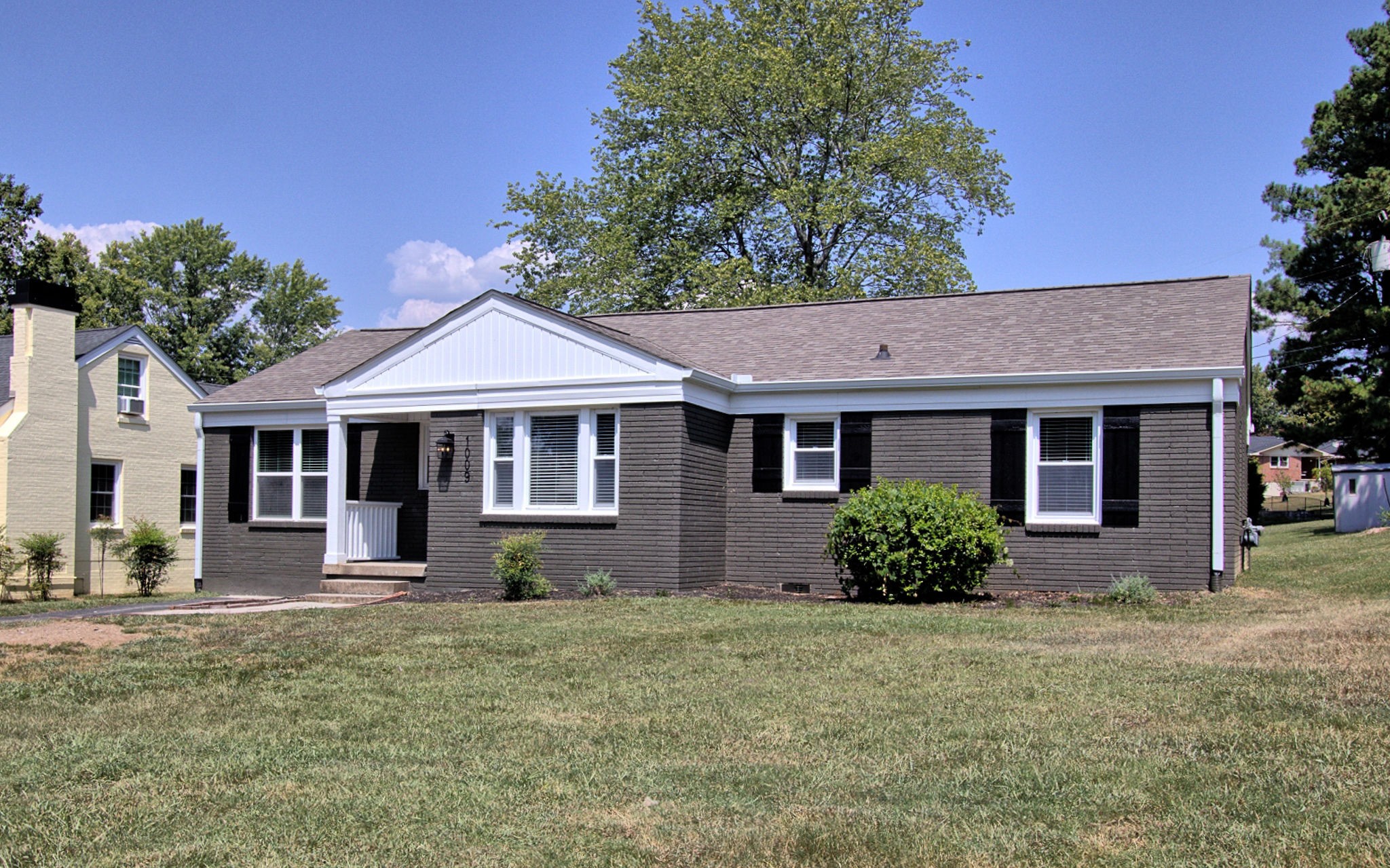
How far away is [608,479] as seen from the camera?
642 inches

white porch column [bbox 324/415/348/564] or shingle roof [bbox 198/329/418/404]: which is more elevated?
shingle roof [bbox 198/329/418/404]

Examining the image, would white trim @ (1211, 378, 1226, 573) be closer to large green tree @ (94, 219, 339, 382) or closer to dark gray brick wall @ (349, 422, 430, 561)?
dark gray brick wall @ (349, 422, 430, 561)

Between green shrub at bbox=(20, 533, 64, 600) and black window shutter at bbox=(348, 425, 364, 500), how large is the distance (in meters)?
6.86

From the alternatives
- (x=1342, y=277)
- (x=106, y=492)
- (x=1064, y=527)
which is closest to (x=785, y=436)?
(x=1064, y=527)

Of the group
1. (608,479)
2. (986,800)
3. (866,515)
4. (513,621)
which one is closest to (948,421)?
(866,515)

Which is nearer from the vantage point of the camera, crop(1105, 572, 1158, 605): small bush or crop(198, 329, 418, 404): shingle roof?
crop(1105, 572, 1158, 605): small bush

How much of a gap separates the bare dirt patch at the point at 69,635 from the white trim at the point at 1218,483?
1239cm

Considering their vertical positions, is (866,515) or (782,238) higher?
(782,238)

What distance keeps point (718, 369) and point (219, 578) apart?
31.7 feet

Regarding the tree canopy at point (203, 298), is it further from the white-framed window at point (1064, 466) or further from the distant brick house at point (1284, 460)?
the distant brick house at point (1284, 460)

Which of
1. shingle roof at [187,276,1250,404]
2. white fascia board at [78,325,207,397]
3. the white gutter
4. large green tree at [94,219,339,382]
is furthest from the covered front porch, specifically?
large green tree at [94,219,339,382]

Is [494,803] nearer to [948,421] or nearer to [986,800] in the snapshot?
[986,800]

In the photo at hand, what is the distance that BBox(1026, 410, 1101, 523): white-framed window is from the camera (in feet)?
50.1

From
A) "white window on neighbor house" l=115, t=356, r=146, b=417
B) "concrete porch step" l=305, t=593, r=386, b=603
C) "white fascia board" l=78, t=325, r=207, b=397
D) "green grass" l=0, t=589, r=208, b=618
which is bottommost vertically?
"green grass" l=0, t=589, r=208, b=618
